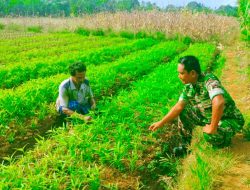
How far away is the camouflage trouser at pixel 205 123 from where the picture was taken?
430 centimetres

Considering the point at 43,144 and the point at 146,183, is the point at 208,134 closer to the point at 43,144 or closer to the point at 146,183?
the point at 146,183

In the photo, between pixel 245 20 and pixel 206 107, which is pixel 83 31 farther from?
pixel 206 107

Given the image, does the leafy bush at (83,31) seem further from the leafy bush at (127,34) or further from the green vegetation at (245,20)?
the green vegetation at (245,20)

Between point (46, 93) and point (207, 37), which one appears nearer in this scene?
point (46, 93)

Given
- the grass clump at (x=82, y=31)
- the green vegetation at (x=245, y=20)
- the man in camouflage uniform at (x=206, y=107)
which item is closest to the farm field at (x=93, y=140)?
the man in camouflage uniform at (x=206, y=107)

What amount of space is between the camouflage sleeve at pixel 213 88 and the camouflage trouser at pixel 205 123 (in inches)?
16.8

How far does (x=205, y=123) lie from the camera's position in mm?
4648

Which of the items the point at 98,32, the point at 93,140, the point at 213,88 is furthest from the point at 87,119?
the point at 98,32

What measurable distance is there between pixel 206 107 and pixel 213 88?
1.44 feet

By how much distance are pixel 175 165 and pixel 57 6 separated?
70146 millimetres

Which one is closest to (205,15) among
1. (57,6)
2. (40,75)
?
(40,75)

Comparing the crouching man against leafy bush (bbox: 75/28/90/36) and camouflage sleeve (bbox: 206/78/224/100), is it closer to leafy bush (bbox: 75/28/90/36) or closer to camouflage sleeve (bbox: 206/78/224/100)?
camouflage sleeve (bbox: 206/78/224/100)

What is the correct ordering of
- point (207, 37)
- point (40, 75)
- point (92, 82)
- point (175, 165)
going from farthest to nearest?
point (207, 37) < point (40, 75) < point (92, 82) < point (175, 165)

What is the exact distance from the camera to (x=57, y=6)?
7094 cm
